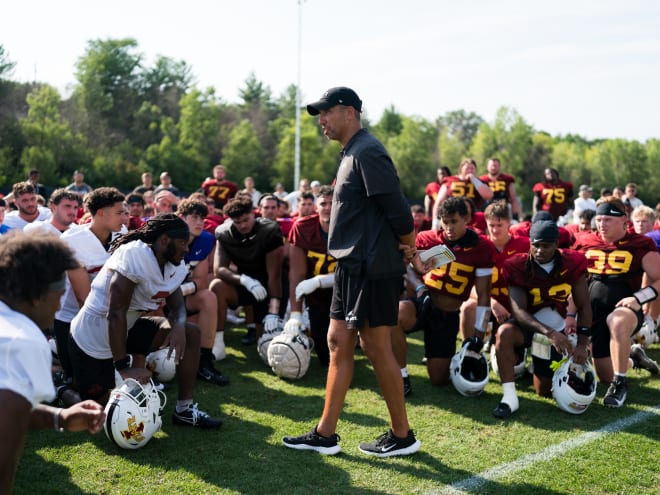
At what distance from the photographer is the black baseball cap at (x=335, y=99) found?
12.6 ft

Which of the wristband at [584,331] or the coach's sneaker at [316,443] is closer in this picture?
the coach's sneaker at [316,443]

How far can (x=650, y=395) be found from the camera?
208 inches

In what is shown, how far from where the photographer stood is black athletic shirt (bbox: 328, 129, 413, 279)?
3689mm

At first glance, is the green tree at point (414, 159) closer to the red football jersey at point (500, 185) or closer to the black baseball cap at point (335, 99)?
the red football jersey at point (500, 185)

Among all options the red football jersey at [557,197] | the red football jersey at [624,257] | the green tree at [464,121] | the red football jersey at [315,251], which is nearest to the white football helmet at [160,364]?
the red football jersey at [315,251]

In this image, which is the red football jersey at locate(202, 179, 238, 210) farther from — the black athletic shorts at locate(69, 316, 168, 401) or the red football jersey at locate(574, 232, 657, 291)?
the black athletic shorts at locate(69, 316, 168, 401)

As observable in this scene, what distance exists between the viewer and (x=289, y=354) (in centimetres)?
544

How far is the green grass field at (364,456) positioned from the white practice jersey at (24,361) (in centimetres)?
164

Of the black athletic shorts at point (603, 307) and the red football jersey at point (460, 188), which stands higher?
the red football jersey at point (460, 188)

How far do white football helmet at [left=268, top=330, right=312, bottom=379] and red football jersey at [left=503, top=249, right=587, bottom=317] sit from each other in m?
1.87

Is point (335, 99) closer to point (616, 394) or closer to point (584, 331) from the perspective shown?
point (584, 331)

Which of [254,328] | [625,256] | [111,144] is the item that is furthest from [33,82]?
[625,256]

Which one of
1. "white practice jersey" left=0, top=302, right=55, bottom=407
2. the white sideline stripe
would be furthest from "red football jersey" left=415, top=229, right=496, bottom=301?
"white practice jersey" left=0, top=302, right=55, bottom=407

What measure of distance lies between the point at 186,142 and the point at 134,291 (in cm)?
4106
